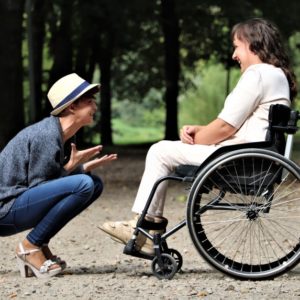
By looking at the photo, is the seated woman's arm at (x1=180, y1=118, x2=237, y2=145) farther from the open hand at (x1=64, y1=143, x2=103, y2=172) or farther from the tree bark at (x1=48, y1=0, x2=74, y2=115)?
the tree bark at (x1=48, y1=0, x2=74, y2=115)

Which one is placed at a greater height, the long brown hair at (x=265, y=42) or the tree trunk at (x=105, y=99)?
the long brown hair at (x=265, y=42)

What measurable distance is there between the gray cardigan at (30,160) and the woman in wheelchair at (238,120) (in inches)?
18.8

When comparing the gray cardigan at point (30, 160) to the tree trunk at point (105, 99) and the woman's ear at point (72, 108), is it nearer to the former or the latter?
the woman's ear at point (72, 108)

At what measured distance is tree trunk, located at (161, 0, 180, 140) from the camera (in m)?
21.6

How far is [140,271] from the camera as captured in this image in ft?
16.5

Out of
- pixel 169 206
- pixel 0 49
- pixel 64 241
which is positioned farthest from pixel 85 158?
pixel 0 49

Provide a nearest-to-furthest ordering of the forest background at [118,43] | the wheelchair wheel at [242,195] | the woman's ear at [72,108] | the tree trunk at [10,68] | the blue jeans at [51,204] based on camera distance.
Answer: the wheelchair wheel at [242,195] → the blue jeans at [51,204] → the woman's ear at [72,108] → the tree trunk at [10,68] → the forest background at [118,43]

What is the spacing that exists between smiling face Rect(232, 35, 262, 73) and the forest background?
7.92 meters

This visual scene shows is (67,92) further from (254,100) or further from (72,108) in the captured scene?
(254,100)

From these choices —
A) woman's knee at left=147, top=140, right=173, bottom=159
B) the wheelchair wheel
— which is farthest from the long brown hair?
woman's knee at left=147, top=140, right=173, bottom=159

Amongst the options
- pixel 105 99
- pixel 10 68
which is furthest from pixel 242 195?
pixel 105 99

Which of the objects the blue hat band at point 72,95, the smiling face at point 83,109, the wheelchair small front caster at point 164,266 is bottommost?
the wheelchair small front caster at point 164,266

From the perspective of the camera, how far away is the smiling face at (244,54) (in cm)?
468

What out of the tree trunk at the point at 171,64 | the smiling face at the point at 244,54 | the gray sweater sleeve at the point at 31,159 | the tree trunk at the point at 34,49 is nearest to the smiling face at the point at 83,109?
the gray sweater sleeve at the point at 31,159
